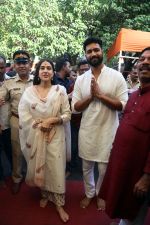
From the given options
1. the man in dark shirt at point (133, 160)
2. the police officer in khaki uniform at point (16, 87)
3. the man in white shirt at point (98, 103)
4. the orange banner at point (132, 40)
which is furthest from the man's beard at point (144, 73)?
the orange banner at point (132, 40)

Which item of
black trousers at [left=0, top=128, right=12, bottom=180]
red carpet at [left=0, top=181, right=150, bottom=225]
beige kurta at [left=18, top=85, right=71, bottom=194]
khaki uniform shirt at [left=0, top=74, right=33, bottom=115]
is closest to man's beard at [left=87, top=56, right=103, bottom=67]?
beige kurta at [left=18, top=85, right=71, bottom=194]

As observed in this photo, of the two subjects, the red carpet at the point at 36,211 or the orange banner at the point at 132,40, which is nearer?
the red carpet at the point at 36,211

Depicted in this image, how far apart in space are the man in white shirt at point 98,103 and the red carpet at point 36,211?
517 mm

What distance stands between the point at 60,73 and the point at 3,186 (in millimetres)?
1853

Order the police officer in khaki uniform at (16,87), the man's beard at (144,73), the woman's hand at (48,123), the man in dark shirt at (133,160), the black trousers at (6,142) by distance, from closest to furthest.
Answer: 1. the man in dark shirt at (133,160)
2. the man's beard at (144,73)
3. the woman's hand at (48,123)
4. the police officer in khaki uniform at (16,87)
5. the black trousers at (6,142)

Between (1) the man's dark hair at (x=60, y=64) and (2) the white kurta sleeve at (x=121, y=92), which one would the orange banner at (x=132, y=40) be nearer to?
(1) the man's dark hair at (x=60, y=64)

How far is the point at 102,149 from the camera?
3588mm

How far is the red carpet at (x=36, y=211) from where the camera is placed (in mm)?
3508

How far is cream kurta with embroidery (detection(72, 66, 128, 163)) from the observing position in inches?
139

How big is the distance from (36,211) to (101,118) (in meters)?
1.31

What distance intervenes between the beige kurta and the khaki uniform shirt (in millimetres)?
461

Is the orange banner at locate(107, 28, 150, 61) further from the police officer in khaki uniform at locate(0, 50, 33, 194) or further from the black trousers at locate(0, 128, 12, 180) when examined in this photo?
the black trousers at locate(0, 128, 12, 180)

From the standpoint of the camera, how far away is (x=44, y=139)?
3.56 m

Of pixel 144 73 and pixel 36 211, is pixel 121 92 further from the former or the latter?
pixel 36 211
